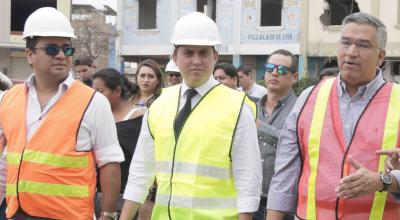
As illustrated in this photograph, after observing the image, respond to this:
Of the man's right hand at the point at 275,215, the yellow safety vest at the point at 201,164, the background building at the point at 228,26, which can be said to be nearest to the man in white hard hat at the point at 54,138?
the yellow safety vest at the point at 201,164

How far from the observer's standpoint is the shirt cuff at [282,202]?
3516mm

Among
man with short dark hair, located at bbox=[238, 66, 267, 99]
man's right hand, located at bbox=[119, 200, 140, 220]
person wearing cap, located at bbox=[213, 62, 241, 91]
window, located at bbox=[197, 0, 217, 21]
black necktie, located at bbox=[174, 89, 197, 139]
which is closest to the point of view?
black necktie, located at bbox=[174, 89, 197, 139]

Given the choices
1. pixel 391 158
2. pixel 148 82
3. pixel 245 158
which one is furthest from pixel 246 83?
pixel 391 158

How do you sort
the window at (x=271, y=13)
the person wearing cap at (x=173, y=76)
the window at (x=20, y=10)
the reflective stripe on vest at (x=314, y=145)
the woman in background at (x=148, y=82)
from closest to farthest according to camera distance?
the reflective stripe on vest at (x=314, y=145), the woman in background at (x=148, y=82), the person wearing cap at (x=173, y=76), the window at (x=271, y=13), the window at (x=20, y=10)

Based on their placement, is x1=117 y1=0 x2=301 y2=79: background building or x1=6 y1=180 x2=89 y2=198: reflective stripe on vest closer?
x1=6 y1=180 x2=89 y2=198: reflective stripe on vest

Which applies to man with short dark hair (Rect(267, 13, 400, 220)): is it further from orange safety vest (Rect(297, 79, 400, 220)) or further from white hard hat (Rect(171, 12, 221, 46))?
white hard hat (Rect(171, 12, 221, 46))

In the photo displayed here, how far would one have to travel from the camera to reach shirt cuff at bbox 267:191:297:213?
352 cm

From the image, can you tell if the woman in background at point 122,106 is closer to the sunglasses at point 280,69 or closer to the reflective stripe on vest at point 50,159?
the sunglasses at point 280,69

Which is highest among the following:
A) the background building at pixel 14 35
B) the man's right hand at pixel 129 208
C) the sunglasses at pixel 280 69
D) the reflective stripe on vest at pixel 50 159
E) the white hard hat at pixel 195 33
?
the background building at pixel 14 35

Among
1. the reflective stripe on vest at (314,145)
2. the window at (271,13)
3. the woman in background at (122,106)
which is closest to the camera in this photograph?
the reflective stripe on vest at (314,145)

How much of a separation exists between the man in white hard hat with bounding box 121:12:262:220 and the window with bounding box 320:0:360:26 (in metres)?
25.2

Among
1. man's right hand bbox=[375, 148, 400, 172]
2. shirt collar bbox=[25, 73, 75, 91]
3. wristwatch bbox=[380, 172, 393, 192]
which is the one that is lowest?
wristwatch bbox=[380, 172, 393, 192]

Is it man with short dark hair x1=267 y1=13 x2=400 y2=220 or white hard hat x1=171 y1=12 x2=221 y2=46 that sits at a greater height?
white hard hat x1=171 y1=12 x2=221 y2=46

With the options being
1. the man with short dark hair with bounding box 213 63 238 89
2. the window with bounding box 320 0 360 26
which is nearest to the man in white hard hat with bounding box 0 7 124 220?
the man with short dark hair with bounding box 213 63 238 89
